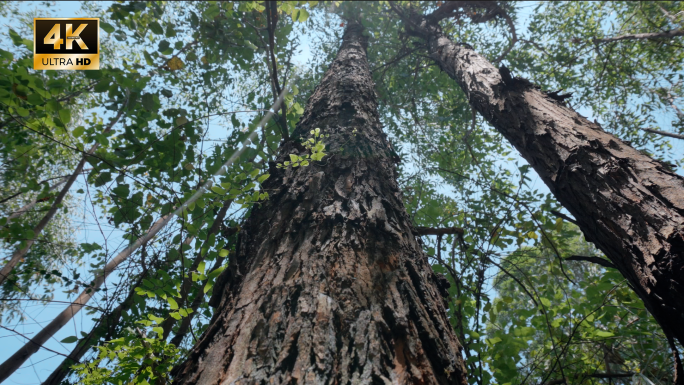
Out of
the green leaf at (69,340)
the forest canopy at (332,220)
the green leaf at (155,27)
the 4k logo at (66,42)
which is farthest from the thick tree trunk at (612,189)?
the 4k logo at (66,42)

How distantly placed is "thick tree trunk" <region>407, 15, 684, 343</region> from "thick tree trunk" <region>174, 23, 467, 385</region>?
0.86 metres

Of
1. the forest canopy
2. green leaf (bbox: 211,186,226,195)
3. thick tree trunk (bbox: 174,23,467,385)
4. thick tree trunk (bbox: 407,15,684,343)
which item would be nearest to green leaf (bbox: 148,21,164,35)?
the forest canopy

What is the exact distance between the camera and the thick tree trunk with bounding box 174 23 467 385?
2.70 feet

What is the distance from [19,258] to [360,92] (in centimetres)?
604

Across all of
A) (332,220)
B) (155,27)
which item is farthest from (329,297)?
(155,27)

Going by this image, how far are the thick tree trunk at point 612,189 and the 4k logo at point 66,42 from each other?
14.4ft

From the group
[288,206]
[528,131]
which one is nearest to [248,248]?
[288,206]

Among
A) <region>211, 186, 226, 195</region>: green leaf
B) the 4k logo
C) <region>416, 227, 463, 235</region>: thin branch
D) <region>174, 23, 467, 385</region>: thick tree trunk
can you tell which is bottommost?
<region>174, 23, 467, 385</region>: thick tree trunk

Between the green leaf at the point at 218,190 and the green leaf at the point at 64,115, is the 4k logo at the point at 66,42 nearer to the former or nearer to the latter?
the green leaf at the point at 64,115

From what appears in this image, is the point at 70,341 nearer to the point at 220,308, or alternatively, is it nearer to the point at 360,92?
the point at 220,308

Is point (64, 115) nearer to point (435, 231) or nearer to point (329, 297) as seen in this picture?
point (329, 297)

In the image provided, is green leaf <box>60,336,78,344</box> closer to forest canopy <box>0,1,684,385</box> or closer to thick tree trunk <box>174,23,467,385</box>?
forest canopy <box>0,1,684,385</box>

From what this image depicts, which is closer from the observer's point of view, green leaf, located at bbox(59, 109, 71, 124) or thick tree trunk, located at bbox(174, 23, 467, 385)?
thick tree trunk, located at bbox(174, 23, 467, 385)

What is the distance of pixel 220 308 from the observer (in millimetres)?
1183
